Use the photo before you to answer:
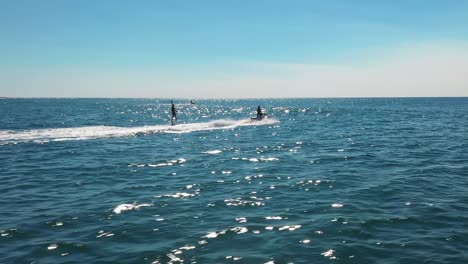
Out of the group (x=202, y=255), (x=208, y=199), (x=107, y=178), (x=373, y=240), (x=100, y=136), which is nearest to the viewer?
(x=202, y=255)

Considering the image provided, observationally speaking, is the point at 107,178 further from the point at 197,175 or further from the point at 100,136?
the point at 100,136

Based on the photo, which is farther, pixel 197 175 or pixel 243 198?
pixel 197 175

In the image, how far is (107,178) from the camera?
62.7 feet

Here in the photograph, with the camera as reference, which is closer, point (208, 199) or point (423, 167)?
point (208, 199)

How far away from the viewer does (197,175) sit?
1967cm

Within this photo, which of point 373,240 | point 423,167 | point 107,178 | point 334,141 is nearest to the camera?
point 373,240

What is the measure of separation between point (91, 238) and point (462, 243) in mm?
10307

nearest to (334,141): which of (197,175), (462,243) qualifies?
(197,175)

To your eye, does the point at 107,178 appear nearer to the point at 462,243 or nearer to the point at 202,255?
the point at 202,255

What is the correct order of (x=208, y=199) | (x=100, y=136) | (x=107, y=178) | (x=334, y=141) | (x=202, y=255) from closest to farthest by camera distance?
(x=202, y=255) → (x=208, y=199) → (x=107, y=178) → (x=334, y=141) → (x=100, y=136)

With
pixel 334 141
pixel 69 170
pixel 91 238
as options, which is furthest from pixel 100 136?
pixel 91 238

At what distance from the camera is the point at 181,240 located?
1072cm

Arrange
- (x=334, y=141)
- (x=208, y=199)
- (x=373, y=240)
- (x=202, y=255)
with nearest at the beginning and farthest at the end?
(x=202, y=255), (x=373, y=240), (x=208, y=199), (x=334, y=141)

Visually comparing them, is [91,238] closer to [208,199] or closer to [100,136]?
[208,199]
